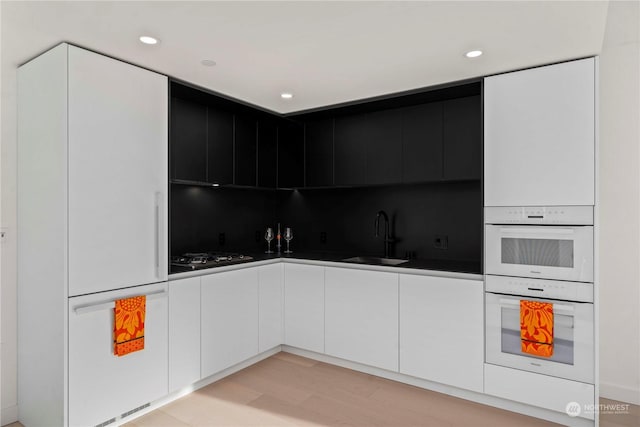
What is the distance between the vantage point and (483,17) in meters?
1.98

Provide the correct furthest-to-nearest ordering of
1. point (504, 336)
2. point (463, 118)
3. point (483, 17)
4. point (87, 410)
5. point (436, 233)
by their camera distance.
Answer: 1. point (436, 233)
2. point (463, 118)
3. point (504, 336)
4. point (87, 410)
5. point (483, 17)

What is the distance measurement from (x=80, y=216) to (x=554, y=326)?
119 inches

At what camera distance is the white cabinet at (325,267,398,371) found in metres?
3.07

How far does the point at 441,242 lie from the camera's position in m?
3.47

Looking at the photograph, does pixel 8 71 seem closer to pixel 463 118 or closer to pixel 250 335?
pixel 250 335

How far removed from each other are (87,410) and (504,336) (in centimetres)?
269

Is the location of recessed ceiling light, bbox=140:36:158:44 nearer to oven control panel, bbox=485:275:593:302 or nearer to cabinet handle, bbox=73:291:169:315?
cabinet handle, bbox=73:291:169:315

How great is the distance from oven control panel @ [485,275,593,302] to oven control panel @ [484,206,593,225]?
0.39 meters

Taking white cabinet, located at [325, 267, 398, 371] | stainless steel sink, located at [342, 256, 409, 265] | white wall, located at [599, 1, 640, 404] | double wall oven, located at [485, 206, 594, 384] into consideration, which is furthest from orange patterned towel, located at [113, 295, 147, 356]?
white wall, located at [599, 1, 640, 404]

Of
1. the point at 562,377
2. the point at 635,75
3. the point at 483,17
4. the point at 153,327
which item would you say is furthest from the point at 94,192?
the point at 635,75

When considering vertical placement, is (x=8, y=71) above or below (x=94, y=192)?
above

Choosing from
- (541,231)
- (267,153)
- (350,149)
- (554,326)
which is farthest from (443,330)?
(267,153)

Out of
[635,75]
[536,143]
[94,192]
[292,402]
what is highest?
[635,75]

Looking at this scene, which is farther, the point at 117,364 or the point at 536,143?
the point at 536,143
